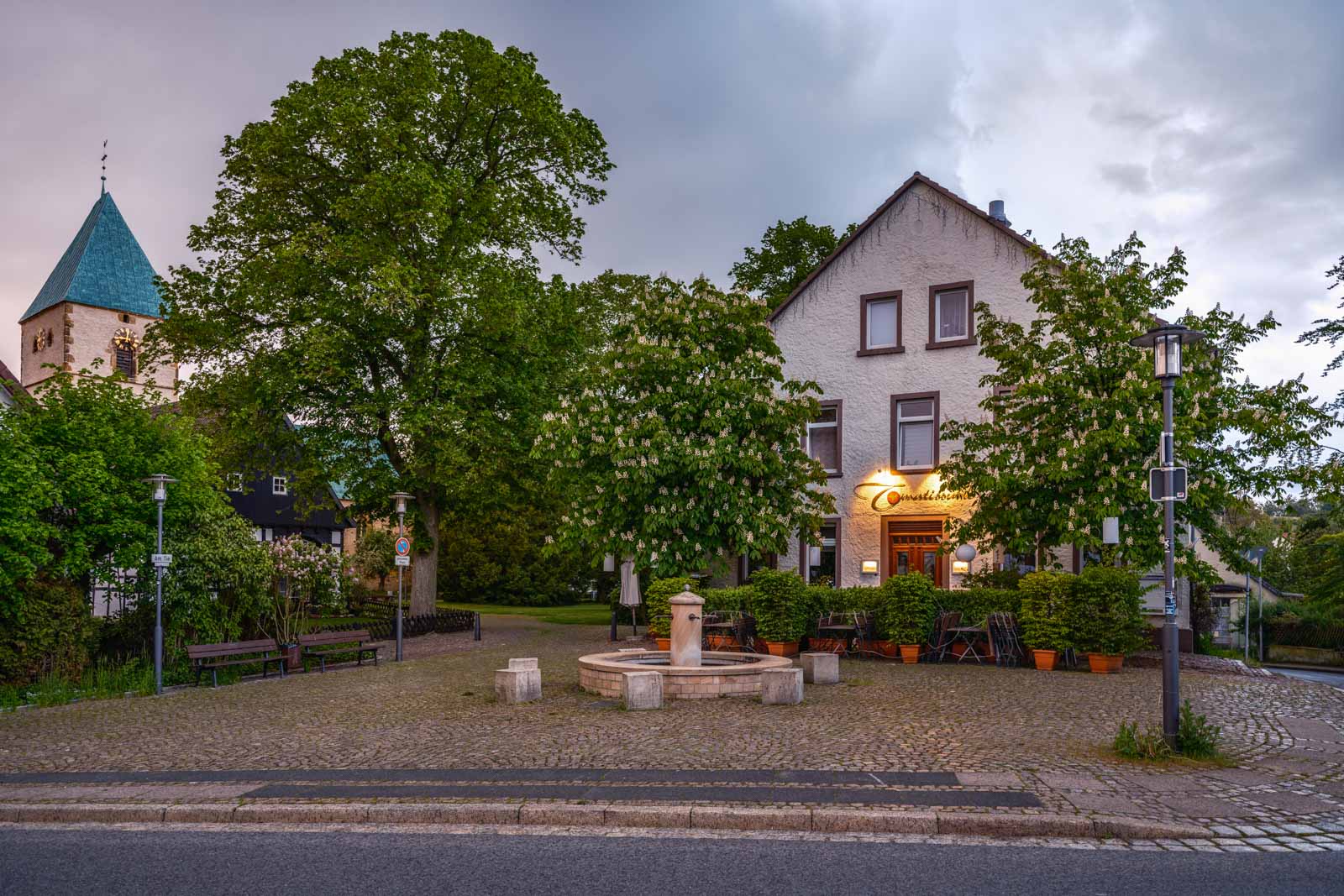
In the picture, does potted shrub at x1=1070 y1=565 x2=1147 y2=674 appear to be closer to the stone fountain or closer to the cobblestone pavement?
the cobblestone pavement

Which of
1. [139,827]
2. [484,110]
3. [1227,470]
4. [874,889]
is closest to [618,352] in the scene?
[484,110]

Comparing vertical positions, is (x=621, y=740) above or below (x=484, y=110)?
below

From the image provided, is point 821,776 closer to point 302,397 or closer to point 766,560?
point 766,560

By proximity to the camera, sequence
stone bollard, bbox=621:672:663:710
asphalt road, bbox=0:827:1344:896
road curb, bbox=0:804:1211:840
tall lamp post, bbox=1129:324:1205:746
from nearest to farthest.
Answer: asphalt road, bbox=0:827:1344:896 < road curb, bbox=0:804:1211:840 < tall lamp post, bbox=1129:324:1205:746 < stone bollard, bbox=621:672:663:710

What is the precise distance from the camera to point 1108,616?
1811 centimetres

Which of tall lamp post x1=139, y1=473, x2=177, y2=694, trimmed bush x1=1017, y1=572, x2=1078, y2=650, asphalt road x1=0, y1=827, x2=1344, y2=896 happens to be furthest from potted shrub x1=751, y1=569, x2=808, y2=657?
asphalt road x1=0, y1=827, x2=1344, y2=896

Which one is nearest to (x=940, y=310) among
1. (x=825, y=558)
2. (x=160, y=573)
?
(x=825, y=558)

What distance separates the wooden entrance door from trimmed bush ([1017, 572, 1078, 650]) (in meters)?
6.00

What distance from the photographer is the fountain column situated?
15797 mm

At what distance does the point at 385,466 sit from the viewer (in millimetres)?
28906

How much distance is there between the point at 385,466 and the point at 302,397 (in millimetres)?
2936

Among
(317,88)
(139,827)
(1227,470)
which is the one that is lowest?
(139,827)

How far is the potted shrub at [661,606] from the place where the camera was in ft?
72.7

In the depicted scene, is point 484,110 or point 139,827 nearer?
point 139,827
